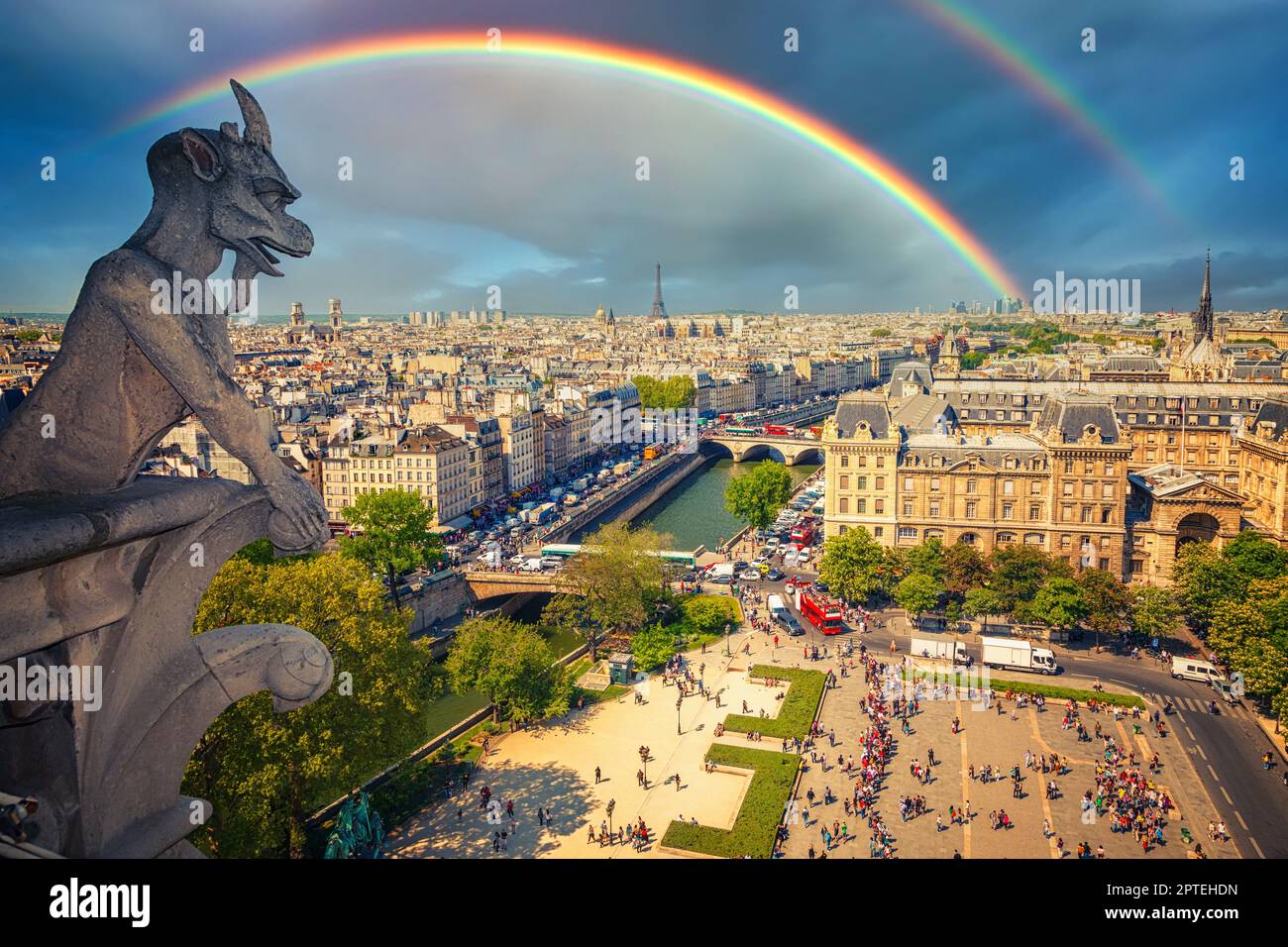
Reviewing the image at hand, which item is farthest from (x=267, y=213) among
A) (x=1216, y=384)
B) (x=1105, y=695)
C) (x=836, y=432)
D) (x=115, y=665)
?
(x=1216, y=384)

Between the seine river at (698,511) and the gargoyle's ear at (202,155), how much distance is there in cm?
5461

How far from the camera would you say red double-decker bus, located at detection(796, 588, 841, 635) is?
42344 millimetres

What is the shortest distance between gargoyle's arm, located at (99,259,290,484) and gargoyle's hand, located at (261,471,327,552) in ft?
1.07

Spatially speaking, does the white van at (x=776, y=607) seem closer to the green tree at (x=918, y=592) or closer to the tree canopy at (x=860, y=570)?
the tree canopy at (x=860, y=570)

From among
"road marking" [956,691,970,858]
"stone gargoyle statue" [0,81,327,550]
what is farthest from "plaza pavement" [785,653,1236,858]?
"stone gargoyle statue" [0,81,327,550]

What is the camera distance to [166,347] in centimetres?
570

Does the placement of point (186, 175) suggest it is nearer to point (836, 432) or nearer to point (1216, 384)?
point (836, 432)

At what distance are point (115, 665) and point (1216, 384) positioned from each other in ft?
243

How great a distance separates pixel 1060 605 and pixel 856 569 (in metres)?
9.40

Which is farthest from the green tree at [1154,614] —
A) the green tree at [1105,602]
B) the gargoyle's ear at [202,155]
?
the gargoyle's ear at [202,155]

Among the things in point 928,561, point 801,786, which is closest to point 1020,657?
point 928,561

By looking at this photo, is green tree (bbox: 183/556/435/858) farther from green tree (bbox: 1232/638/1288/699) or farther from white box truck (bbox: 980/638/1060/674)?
green tree (bbox: 1232/638/1288/699)

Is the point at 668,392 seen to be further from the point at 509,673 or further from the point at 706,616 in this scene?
the point at 509,673
